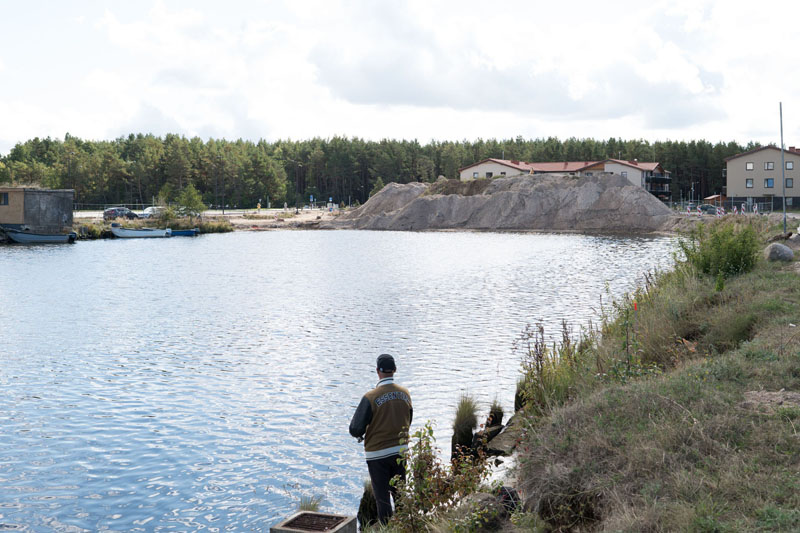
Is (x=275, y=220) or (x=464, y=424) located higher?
(x=275, y=220)

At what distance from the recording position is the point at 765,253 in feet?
75.5

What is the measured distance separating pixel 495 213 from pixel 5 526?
4015 inches

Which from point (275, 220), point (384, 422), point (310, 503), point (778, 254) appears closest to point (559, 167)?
point (275, 220)

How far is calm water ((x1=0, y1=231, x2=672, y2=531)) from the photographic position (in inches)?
482

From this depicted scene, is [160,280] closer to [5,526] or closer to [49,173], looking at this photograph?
[5,526]

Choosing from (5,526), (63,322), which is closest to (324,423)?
(5,526)

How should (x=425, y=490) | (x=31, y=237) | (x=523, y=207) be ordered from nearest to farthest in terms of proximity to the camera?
(x=425, y=490), (x=31, y=237), (x=523, y=207)

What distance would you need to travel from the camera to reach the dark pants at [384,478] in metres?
9.64

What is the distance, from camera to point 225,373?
20.5m

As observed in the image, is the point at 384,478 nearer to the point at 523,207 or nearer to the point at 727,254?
the point at 727,254

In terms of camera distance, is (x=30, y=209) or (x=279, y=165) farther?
(x=279, y=165)

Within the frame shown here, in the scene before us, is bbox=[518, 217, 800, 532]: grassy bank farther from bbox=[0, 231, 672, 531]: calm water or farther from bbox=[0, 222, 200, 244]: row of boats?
bbox=[0, 222, 200, 244]: row of boats

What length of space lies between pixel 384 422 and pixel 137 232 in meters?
91.0

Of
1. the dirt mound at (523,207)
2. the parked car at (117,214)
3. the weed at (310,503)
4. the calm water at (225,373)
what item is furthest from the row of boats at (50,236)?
the weed at (310,503)
